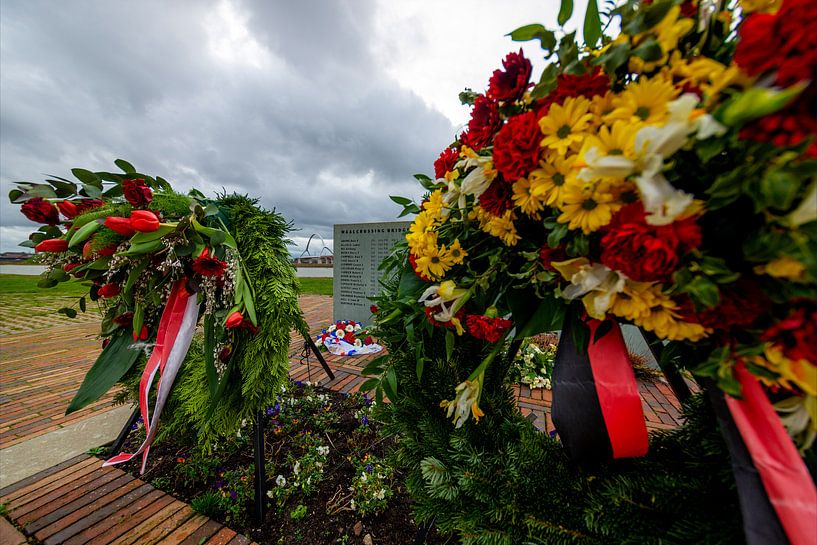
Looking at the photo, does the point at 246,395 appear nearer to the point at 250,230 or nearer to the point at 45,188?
the point at 250,230

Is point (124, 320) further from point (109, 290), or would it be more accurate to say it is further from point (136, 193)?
point (136, 193)

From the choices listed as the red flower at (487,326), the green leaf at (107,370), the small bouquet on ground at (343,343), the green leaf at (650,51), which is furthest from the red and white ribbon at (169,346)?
the small bouquet on ground at (343,343)

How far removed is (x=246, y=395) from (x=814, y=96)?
6.19 ft

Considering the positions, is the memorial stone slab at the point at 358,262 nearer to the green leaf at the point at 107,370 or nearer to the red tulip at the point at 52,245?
the green leaf at the point at 107,370

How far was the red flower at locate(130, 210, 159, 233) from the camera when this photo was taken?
1.14 metres

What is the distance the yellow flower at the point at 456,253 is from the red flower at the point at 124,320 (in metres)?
1.80

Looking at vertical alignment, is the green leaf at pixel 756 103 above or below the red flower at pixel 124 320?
above

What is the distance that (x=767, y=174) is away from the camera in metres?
0.33

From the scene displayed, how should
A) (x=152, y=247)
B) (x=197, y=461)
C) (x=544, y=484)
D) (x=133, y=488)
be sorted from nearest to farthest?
1. (x=544, y=484)
2. (x=152, y=247)
3. (x=133, y=488)
4. (x=197, y=461)

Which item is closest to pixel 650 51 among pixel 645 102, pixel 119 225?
pixel 645 102

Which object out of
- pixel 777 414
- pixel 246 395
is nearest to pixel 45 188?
pixel 246 395

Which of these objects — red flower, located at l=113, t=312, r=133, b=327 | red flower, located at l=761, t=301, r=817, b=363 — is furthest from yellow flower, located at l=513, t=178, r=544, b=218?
red flower, located at l=113, t=312, r=133, b=327

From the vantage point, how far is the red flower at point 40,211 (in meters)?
1.37

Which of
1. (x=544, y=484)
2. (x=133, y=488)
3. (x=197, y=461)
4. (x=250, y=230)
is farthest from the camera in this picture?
(x=197, y=461)
